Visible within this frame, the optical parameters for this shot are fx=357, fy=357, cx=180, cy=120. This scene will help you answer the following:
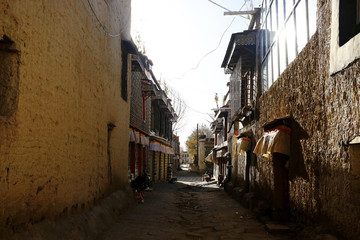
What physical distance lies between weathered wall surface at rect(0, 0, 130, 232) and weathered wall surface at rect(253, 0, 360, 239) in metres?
4.34

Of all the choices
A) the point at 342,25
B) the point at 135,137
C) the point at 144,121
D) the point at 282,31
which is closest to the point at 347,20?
the point at 342,25

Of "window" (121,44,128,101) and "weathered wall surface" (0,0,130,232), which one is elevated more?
"window" (121,44,128,101)

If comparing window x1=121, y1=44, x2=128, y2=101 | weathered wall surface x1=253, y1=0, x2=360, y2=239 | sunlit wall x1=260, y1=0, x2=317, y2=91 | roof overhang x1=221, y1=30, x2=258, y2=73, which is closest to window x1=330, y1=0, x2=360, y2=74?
weathered wall surface x1=253, y1=0, x2=360, y2=239

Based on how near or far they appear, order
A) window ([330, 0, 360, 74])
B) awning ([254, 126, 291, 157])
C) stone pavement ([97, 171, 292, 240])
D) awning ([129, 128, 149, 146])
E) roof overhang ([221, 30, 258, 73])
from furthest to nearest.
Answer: awning ([129, 128, 149, 146])
roof overhang ([221, 30, 258, 73])
awning ([254, 126, 291, 157])
stone pavement ([97, 171, 292, 240])
window ([330, 0, 360, 74])

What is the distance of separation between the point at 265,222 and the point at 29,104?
6.54 metres

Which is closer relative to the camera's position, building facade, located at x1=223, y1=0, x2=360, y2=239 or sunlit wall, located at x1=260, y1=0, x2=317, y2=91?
building facade, located at x1=223, y1=0, x2=360, y2=239

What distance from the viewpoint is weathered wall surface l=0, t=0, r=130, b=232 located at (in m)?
4.46

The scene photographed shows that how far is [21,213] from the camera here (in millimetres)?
4586

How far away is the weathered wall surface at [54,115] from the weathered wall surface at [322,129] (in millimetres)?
4343

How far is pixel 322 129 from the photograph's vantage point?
6031 mm

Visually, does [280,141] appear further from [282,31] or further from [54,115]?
[54,115]

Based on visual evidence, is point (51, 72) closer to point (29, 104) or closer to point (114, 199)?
point (29, 104)

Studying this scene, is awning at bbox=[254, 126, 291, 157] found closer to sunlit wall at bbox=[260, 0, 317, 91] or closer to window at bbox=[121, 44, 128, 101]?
sunlit wall at bbox=[260, 0, 317, 91]

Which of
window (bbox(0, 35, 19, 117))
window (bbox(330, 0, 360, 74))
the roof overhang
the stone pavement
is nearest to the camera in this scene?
window (bbox(0, 35, 19, 117))
